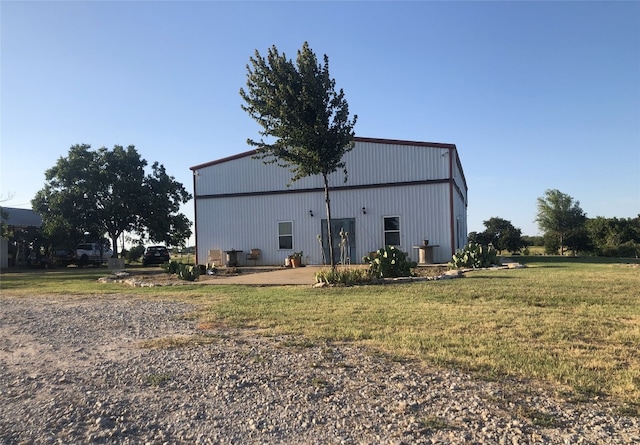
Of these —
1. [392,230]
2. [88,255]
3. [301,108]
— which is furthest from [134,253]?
[301,108]

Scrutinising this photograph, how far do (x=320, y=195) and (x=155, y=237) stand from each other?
16453 millimetres

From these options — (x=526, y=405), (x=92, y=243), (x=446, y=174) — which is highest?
(x=446, y=174)

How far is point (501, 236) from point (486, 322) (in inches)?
1591

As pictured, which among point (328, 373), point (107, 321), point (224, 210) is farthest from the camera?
point (224, 210)

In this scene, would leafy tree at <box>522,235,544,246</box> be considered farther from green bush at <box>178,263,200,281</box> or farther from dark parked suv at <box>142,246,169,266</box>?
green bush at <box>178,263,200,281</box>

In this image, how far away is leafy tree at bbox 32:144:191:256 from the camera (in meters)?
31.7

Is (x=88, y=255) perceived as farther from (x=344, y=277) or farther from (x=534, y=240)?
(x=534, y=240)

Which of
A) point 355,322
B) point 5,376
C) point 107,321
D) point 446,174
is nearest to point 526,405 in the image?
point 355,322

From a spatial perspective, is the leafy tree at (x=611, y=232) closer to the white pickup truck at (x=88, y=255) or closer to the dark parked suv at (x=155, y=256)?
the dark parked suv at (x=155, y=256)

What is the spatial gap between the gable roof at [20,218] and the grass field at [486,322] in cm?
2866

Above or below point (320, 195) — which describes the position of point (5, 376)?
below

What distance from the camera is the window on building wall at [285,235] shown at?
24.2 m

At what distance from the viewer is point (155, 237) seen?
35000 millimetres

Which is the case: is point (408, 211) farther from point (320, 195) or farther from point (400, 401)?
point (400, 401)
